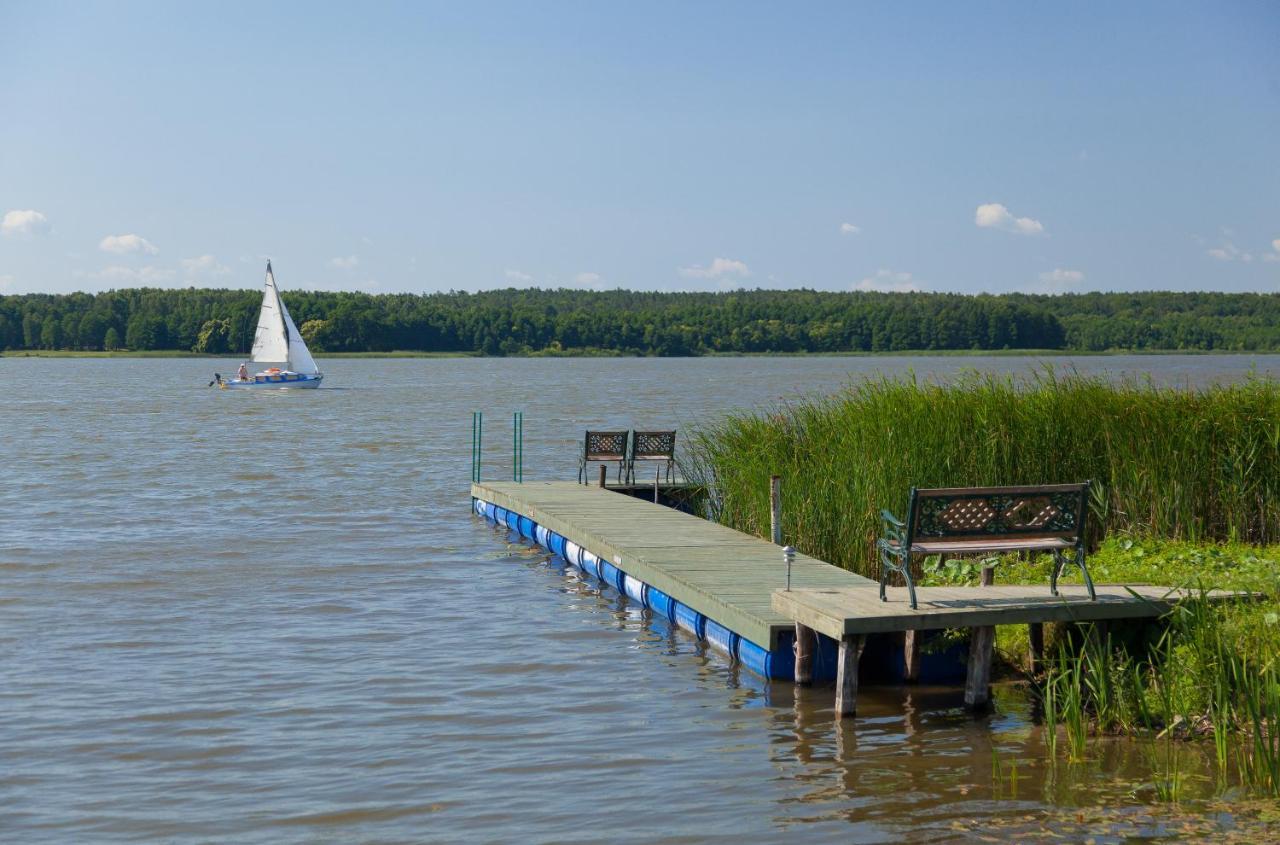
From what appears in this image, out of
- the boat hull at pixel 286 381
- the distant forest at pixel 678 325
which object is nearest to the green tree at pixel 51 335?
the distant forest at pixel 678 325

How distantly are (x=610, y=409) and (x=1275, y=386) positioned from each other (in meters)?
41.1

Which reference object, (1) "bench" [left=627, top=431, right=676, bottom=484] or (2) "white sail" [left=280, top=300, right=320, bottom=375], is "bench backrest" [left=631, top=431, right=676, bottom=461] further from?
(2) "white sail" [left=280, top=300, right=320, bottom=375]

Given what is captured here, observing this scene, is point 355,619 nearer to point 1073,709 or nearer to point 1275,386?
point 1073,709

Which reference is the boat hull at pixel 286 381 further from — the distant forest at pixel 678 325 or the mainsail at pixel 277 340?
the distant forest at pixel 678 325

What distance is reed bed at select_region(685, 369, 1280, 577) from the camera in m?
11.9

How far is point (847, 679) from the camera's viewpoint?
29.4 ft

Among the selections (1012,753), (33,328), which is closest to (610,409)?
(1012,753)

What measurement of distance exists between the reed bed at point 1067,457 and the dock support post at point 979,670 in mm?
3263

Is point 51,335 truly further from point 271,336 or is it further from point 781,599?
point 781,599

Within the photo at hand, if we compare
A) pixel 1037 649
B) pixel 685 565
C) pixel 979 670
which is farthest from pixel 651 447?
pixel 979 670

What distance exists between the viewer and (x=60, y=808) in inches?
297

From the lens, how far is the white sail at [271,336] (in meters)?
66.9

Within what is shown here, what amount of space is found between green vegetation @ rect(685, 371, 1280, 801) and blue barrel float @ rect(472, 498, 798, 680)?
1.54 metres

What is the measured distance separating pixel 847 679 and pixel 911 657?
945 millimetres
